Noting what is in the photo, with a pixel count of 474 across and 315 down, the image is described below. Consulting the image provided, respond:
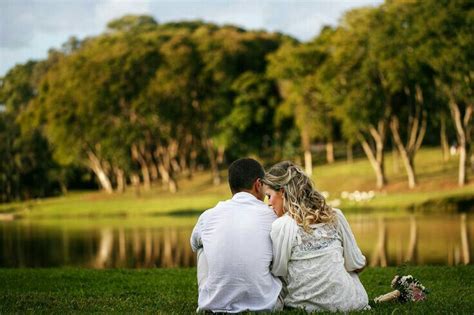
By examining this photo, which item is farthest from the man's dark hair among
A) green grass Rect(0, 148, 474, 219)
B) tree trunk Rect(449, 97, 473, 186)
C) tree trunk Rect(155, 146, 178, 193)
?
tree trunk Rect(155, 146, 178, 193)

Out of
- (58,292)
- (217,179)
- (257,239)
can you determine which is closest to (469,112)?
(217,179)

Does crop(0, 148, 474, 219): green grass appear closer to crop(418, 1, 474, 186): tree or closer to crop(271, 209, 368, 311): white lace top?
crop(418, 1, 474, 186): tree

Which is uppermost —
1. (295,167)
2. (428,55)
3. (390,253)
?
(428,55)

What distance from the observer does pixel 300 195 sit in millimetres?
8477

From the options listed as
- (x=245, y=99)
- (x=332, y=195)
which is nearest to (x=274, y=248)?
(x=332, y=195)

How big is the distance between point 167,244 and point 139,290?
1698 cm

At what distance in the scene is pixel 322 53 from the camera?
56.7 meters

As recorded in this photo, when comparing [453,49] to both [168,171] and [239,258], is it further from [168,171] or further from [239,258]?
[239,258]

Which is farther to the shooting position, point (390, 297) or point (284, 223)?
point (390, 297)

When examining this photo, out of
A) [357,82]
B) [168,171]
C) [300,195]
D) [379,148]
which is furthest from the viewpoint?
[168,171]

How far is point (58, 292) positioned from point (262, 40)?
199ft

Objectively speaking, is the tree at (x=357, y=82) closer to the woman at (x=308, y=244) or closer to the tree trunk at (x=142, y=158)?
the tree trunk at (x=142, y=158)

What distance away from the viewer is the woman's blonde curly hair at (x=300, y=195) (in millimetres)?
8453

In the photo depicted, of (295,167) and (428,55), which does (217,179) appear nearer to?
(428,55)
